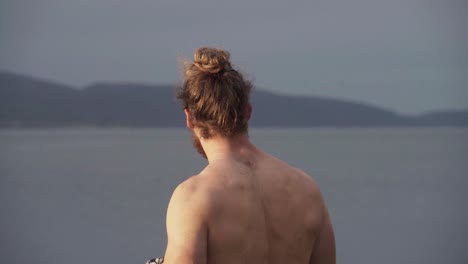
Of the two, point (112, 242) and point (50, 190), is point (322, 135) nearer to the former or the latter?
point (50, 190)

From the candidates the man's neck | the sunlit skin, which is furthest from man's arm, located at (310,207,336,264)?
the man's neck

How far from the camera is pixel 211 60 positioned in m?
1.72

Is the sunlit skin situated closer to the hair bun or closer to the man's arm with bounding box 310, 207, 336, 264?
the man's arm with bounding box 310, 207, 336, 264

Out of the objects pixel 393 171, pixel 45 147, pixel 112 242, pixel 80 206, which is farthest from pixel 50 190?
pixel 45 147

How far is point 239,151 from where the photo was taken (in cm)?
175

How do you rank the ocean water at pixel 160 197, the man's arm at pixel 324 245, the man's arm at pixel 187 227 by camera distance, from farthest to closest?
the ocean water at pixel 160 197 < the man's arm at pixel 324 245 < the man's arm at pixel 187 227

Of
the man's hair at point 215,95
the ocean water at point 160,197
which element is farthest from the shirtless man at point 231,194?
the ocean water at point 160,197

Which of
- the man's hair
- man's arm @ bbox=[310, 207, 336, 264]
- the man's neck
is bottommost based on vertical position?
man's arm @ bbox=[310, 207, 336, 264]

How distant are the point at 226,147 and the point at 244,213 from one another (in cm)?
15

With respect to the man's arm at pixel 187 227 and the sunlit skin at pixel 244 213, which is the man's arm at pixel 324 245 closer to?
the sunlit skin at pixel 244 213

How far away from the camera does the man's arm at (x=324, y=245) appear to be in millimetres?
1822

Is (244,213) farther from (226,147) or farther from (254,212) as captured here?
(226,147)

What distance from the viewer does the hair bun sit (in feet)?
5.65

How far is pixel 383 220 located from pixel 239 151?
10825 mm
